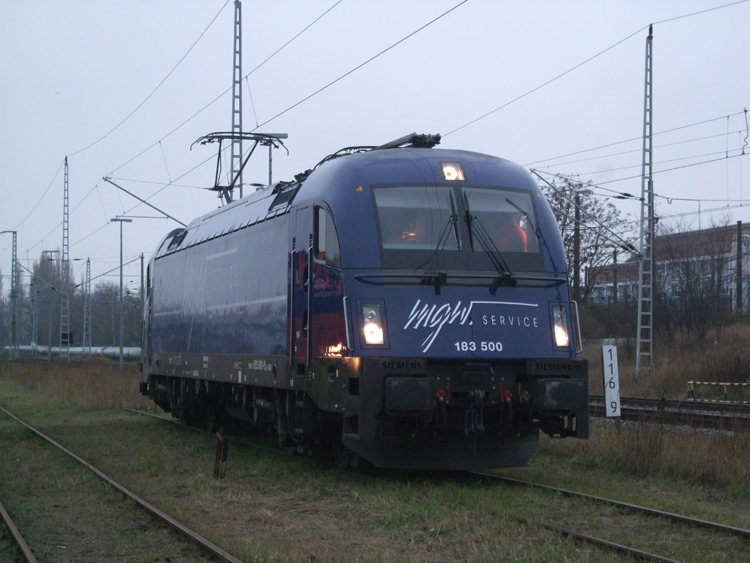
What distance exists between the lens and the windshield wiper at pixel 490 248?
33.5 feet

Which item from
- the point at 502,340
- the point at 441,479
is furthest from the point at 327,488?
the point at 502,340

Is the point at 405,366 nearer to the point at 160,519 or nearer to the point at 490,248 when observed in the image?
the point at 490,248

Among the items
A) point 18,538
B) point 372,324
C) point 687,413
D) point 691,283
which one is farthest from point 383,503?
point 691,283

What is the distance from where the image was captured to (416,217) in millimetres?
10367

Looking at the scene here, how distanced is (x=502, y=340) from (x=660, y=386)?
17.3m

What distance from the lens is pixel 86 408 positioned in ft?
81.6

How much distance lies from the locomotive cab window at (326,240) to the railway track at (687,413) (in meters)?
5.39

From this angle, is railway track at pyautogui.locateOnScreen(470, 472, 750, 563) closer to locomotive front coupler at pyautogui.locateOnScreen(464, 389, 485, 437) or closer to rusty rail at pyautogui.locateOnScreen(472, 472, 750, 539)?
rusty rail at pyautogui.locateOnScreen(472, 472, 750, 539)

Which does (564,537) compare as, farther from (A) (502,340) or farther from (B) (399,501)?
(A) (502,340)

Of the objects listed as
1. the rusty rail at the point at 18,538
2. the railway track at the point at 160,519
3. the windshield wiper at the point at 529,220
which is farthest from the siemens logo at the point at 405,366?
the rusty rail at the point at 18,538

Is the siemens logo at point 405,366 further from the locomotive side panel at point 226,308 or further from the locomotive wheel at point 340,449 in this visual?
the locomotive side panel at point 226,308

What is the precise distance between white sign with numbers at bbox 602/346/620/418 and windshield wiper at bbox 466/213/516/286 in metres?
2.56

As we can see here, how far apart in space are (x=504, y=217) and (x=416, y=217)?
1.06 meters

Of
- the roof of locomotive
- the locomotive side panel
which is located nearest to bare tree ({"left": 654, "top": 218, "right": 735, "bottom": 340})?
the locomotive side panel
